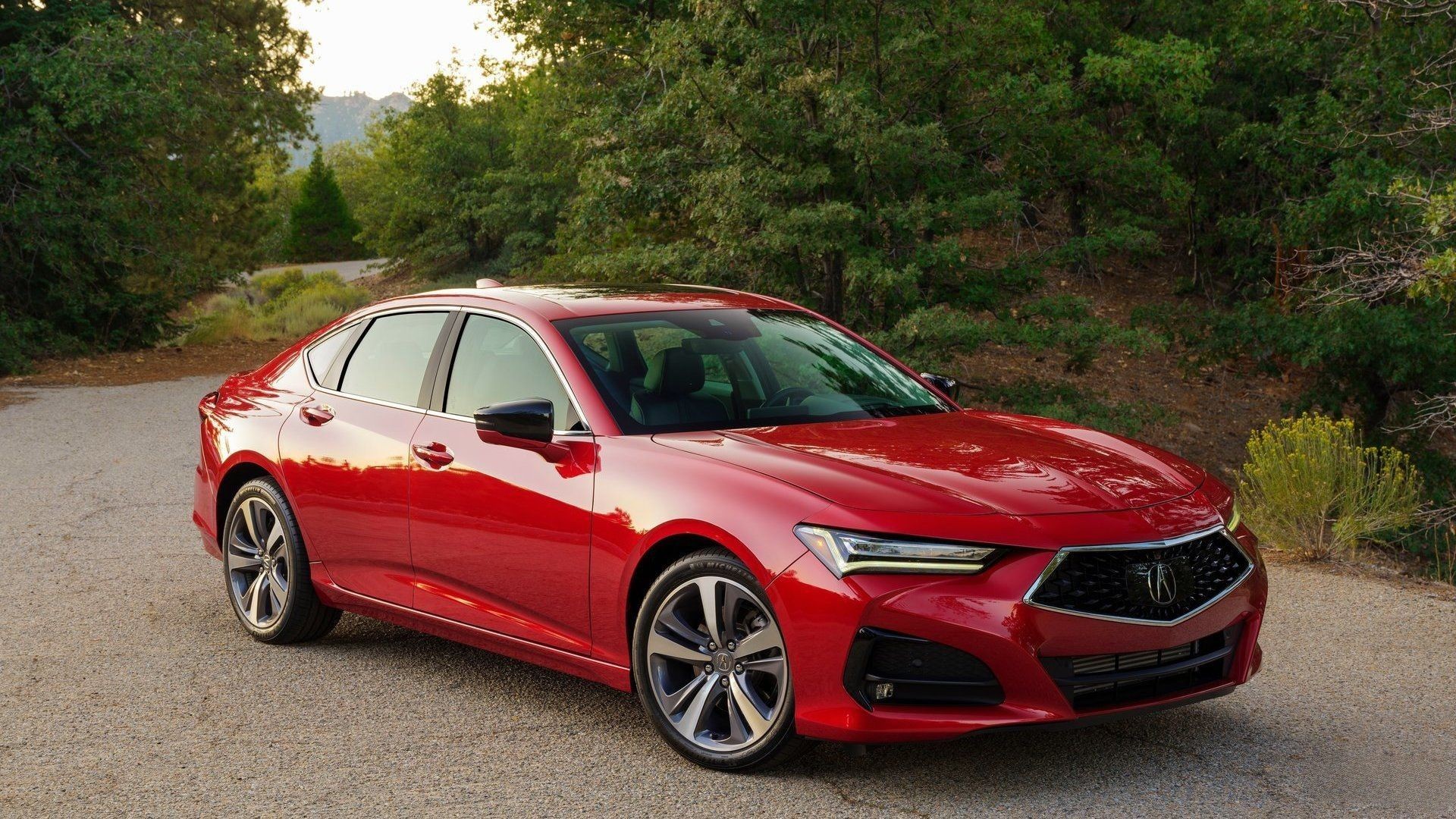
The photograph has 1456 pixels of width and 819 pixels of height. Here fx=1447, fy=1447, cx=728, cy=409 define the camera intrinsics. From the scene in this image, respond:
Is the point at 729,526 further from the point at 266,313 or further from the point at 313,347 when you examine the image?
the point at 266,313

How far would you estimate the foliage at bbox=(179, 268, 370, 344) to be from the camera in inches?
1185

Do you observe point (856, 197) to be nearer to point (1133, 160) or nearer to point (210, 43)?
point (1133, 160)

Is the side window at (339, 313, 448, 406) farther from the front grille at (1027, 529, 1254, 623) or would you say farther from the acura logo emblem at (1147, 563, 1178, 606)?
the acura logo emblem at (1147, 563, 1178, 606)

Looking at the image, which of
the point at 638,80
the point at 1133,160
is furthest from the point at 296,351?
the point at 1133,160

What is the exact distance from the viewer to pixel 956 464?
187 inches

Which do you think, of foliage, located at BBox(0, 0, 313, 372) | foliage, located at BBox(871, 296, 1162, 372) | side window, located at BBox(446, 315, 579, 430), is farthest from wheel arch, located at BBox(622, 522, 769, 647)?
foliage, located at BBox(0, 0, 313, 372)

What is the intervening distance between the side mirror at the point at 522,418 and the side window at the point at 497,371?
0.20 meters

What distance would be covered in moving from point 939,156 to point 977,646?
1206 centimetres

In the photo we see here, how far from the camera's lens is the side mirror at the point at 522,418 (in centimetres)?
511

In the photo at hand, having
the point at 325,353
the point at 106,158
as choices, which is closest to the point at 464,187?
the point at 106,158

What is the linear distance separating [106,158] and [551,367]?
69.9 feet

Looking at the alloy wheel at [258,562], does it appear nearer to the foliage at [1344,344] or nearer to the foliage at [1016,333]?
the foliage at [1016,333]

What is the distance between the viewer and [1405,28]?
22656mm

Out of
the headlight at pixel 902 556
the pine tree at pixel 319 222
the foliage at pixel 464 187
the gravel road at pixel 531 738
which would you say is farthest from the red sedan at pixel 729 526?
the pine tree at pixel 319 222
